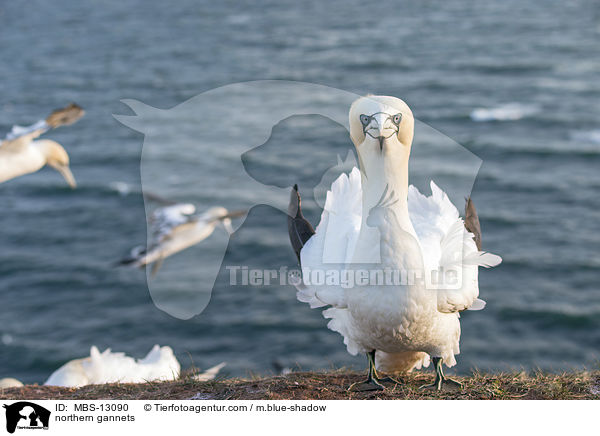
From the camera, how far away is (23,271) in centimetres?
2116

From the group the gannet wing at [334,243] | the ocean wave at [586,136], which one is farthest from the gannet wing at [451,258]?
the ocean wave at [586,136]

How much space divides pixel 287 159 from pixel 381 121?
1800cm

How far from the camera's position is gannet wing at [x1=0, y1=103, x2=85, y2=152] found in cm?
1059

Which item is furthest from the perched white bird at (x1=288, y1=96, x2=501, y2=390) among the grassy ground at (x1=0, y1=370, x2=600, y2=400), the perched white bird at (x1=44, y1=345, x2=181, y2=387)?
the perched white bird at (x1=44, y1=345, x2=181, y2=387)

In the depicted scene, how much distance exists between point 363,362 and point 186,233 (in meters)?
4.63

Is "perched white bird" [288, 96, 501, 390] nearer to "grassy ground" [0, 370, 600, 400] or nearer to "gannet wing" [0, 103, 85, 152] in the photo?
"grassy ground" [0, 370, 600, 400]

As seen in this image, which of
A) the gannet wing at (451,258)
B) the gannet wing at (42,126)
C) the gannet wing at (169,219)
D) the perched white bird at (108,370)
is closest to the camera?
the gannet wing at (451,258)

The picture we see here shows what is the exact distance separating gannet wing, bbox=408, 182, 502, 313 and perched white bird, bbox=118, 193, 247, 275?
730cm

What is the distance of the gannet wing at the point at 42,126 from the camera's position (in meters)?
10.6

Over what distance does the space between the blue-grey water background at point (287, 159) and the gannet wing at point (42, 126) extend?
196 inches

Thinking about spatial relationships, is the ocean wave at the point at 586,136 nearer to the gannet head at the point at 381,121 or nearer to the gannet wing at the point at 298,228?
the gannet wing at the point at 298,228

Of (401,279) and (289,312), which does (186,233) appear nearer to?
(289,312)
